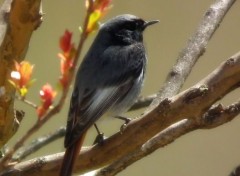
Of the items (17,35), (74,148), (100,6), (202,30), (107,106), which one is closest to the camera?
(100,6)

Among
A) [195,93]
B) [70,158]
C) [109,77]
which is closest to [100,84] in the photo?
[109,77]

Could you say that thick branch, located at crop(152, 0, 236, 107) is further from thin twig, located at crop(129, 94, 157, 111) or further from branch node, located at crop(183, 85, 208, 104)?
branch node, located at crop(183, 85, 208, 104)

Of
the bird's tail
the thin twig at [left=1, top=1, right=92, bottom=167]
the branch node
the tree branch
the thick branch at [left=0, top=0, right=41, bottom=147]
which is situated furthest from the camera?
the tree branch

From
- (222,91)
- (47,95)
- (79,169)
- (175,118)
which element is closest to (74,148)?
(79,169)

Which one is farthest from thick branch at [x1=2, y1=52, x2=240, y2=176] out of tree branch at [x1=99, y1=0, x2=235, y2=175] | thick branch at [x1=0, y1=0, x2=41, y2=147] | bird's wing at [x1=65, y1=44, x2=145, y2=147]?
tree branch at [x1=99, y1=0, x2=235, y2=175]

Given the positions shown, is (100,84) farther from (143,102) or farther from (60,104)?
(60,104)

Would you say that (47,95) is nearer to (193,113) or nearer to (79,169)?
(193,113)

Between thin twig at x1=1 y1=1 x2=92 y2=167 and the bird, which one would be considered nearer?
thin twig at x1=1 y1=1 x2=92 y2=167
